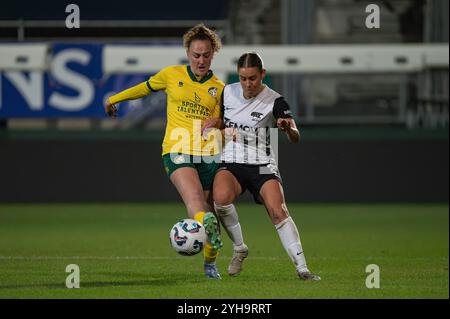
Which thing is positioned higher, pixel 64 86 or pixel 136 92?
pixel 136 92

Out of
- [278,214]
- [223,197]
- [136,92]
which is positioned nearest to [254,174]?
[223,197]

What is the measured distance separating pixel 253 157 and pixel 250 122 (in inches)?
12.6

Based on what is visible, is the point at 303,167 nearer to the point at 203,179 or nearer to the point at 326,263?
the point at 326,263

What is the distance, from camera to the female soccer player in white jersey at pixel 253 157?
30.3ft

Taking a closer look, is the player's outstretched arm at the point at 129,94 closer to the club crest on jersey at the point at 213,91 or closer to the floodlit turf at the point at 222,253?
the club crest on jersey at the point at 213,91

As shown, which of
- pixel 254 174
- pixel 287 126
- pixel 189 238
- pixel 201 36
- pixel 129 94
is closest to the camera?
pixel 189 238

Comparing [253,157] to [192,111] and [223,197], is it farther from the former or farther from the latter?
[192,111]

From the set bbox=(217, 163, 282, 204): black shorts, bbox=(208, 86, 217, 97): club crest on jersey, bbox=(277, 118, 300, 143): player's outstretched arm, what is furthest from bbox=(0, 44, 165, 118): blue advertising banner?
bbox=(277, 118, 300, 143): player's outstretched arm

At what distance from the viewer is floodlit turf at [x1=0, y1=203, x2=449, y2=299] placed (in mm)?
8758

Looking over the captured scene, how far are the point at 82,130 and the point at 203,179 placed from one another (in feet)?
35.2

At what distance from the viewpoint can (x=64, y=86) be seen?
20844 mm

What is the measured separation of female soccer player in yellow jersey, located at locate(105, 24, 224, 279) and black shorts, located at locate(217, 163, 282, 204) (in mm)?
245

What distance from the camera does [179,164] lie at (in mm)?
9367

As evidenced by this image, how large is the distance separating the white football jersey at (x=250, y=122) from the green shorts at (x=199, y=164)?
12 centimetres
